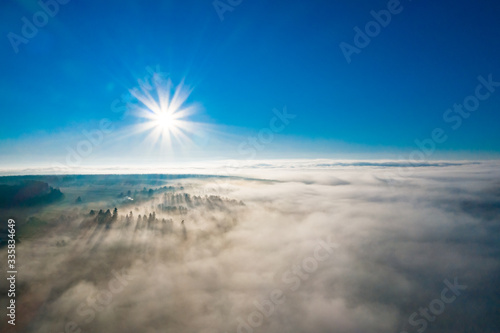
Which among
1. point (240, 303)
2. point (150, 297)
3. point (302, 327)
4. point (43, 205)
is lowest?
point (302, 327)

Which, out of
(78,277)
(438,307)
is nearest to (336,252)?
(438,307)

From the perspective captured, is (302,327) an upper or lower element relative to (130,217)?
lower

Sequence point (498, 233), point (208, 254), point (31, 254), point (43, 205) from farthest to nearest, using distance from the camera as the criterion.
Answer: point (43, 205) → point (498, 233) → point (208, 254) → point (31, 254)

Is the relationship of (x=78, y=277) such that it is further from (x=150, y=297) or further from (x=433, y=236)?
(x=433, y=236)

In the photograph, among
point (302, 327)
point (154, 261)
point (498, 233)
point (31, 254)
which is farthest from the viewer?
point (498, 233)

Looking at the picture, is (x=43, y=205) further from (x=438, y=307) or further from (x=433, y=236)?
(x=433, y=236)

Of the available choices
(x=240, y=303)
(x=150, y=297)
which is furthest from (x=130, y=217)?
(x=240, y=303)

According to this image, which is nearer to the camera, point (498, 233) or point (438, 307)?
point (438, 307)
